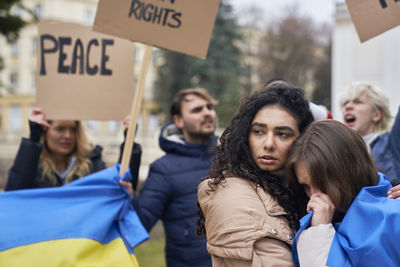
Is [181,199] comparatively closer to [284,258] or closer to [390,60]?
[284,258]

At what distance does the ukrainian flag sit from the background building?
7046mm

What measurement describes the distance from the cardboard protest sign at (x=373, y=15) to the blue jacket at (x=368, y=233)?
1224 mm

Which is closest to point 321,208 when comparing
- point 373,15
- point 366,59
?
point 373,15

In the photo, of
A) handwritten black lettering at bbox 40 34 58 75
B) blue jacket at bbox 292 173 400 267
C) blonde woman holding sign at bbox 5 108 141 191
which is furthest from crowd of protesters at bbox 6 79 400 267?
handwritten black lettering at bbox 40 34 58 75

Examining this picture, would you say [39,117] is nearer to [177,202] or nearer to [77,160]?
[77,160]

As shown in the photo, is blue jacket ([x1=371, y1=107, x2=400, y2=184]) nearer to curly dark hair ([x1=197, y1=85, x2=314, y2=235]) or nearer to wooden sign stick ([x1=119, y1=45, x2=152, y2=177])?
curly dark hair ([x1=197, y1=85, x2=314, y2=235])

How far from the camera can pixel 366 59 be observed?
Answer: 1053cm

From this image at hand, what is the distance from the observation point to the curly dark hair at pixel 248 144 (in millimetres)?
1996

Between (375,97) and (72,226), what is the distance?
2385 millimetres

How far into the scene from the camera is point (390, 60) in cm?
987

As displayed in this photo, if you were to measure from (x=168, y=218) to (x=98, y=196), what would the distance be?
0.61 m

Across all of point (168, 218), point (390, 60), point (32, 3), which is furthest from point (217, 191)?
point (32, 3)

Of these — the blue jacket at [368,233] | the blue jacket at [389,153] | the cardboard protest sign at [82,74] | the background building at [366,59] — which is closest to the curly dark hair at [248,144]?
the blue jacket at [368,233]

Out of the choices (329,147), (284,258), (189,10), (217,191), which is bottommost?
(284,258)
